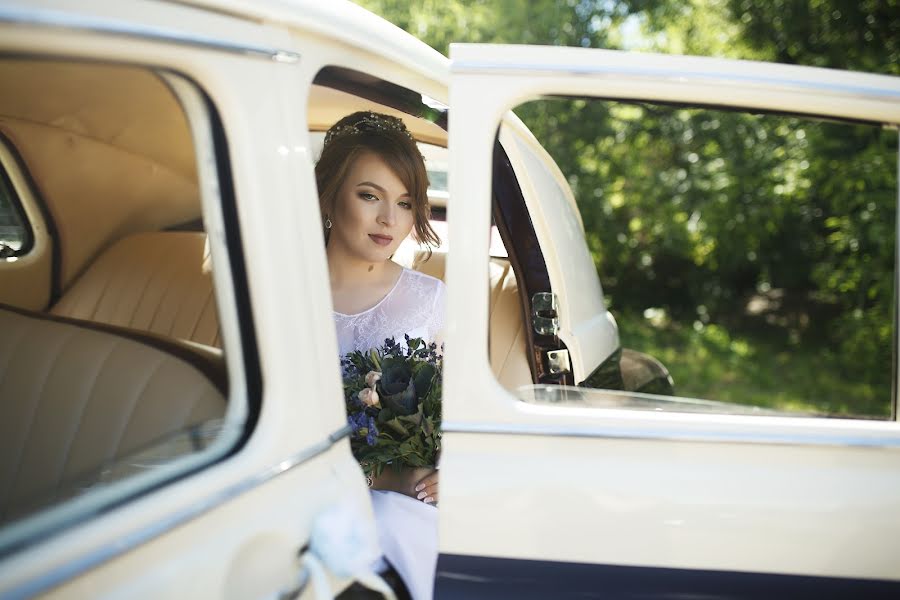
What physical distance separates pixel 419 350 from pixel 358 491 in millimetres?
683

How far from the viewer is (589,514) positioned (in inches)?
60.3

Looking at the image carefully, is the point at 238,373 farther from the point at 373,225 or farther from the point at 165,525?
the point at 373,225

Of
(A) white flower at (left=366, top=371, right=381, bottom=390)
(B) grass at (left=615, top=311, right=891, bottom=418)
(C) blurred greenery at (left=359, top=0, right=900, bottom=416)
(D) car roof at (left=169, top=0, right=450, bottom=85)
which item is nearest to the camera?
(D) car roof at (left=169, top=0, right=450, bottom=85)

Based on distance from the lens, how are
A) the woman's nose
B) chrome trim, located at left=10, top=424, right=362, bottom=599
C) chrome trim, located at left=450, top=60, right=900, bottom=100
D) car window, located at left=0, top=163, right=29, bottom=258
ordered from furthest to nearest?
car window, located at left=0, top=163, right=29, bottom=258 < the woman's nose < chrome trim, located at left=450, top=60, right=900, bottom=100 < chrome trim, located at left=10, top=424, right=362, bottom=599

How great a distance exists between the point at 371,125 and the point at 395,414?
3.30ft

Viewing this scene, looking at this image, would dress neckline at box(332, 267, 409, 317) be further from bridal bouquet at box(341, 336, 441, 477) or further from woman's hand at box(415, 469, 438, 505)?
woman's hand at box(415, 469, 438, 505)

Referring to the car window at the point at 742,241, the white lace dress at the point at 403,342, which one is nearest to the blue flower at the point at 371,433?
the white lace dress at the point at 403,342

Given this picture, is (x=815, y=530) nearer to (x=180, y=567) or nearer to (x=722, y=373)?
(x=180, y=567)

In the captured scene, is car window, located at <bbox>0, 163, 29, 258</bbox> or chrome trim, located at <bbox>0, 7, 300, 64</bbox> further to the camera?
car window, located at <bbox>0, 163, 29, 258</bbox>

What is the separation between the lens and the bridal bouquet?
75.9 inches

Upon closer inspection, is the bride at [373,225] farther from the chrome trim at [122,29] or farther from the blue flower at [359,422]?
the chrome trim at [122,29]

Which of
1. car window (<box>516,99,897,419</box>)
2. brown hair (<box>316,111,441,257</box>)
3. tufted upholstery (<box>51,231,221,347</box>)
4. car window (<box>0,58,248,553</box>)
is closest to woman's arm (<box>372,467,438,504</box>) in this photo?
car window (<box>0,58,248,553</box>)

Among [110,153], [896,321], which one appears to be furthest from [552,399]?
[110,153]

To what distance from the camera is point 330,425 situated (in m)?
1.47
